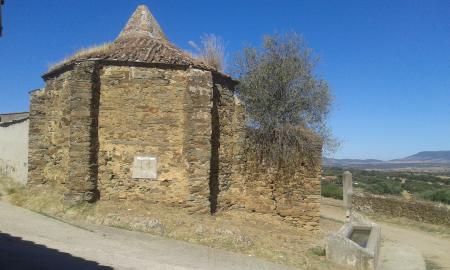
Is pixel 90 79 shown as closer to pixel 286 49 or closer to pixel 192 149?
pixel 192 149

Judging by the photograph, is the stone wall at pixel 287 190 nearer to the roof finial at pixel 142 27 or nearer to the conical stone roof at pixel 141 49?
the conical stone roof at pixel 141 49

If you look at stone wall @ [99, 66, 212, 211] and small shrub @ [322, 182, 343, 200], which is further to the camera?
small shrub @ [322, 182, 343, 200]

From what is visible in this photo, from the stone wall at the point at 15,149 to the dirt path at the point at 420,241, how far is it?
45.4 ft

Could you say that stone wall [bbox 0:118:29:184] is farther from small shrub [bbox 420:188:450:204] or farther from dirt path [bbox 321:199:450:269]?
small shrub [bbox 420:188:450:204]

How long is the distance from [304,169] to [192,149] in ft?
12.2

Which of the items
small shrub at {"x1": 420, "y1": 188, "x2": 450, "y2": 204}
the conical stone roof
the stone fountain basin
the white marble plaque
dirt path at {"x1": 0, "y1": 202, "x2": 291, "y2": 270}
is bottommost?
small shrub at {"x1": 420, "y1": 188, "x2": 450, "y2": 204}

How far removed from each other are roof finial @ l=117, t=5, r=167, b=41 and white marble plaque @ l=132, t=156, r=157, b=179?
4.62 meters

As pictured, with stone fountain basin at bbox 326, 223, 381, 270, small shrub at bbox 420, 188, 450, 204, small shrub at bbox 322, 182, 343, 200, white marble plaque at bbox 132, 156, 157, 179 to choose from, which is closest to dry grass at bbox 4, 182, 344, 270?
stone fountain basin at bbox 326, 223, 381, 270

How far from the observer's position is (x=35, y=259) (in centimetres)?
789

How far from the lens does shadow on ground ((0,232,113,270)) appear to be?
751 cm

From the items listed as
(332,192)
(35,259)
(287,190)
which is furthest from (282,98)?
(332,192)

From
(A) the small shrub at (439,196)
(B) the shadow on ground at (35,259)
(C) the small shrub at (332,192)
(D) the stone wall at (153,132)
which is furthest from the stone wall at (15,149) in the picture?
(A) the small shrub at (439,196)

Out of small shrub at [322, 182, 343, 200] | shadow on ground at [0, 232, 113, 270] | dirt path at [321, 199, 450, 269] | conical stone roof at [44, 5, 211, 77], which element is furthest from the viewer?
small shrub at [322, 182, 343, 200]

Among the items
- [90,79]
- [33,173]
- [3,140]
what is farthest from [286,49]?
[3,140]
